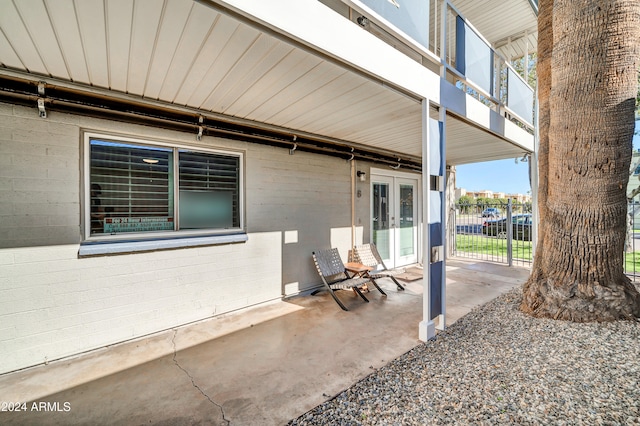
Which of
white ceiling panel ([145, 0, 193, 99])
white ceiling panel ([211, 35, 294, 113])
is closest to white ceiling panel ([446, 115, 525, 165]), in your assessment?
white ceiling panel ([211, 35, 294, 113])

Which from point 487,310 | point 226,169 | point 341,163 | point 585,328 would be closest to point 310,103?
point 226,169

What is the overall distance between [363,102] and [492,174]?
63.0 m

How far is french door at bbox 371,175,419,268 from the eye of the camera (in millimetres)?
6227

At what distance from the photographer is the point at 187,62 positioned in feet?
7.81

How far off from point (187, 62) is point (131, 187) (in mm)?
1758

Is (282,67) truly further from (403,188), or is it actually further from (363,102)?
(403,188)

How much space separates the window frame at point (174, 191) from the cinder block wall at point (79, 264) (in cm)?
7

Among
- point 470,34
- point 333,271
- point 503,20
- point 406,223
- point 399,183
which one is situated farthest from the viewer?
point 406,223

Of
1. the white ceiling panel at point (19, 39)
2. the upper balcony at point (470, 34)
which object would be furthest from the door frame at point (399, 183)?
the white ceiling panel at point (19, 39)

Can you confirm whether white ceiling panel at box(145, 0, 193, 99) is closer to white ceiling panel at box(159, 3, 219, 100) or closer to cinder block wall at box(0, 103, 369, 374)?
white ceiling panel at box(159, 3, 219, 100)

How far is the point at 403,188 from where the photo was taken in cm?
690

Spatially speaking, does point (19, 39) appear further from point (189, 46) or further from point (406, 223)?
point (406, 223)

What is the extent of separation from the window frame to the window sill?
0.10 ft

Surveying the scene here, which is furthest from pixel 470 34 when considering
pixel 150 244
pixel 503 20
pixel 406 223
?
pixel 150 244
